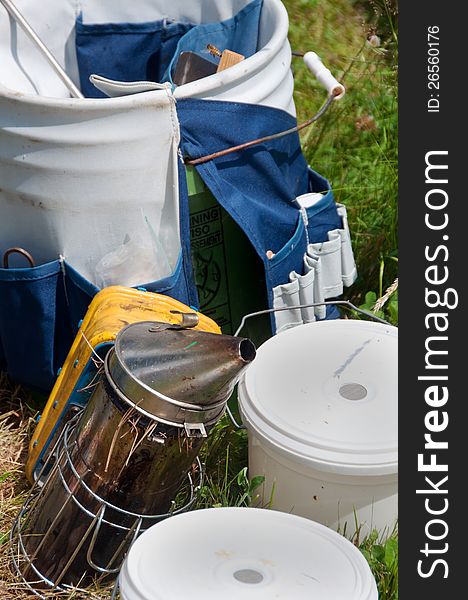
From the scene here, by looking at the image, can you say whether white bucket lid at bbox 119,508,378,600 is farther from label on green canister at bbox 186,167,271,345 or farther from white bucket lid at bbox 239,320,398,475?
label on green canister at bbox 186,167,271,345

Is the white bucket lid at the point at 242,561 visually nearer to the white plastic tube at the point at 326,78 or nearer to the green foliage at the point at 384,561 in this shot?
the green foliage at the point at 384,561

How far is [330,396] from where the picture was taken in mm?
1917

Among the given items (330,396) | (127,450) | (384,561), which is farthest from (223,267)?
(384,561)

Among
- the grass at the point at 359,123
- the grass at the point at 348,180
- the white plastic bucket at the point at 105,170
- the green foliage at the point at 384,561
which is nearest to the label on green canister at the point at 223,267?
the white plastic bucket at the point at 105,170

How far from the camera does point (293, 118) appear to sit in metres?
2.38

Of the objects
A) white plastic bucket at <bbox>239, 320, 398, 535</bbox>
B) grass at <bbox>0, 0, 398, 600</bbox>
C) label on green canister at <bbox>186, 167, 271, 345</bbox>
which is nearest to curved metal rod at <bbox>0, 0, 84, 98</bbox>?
label on green canister at <bbox>186, 167, 271, 345</bbox>

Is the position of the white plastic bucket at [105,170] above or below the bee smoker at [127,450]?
above

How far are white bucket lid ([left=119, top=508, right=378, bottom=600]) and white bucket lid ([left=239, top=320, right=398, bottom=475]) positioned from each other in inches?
6.7

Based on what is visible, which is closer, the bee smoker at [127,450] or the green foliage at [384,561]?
the bee smoker at [127,450]

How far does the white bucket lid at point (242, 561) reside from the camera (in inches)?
59.9

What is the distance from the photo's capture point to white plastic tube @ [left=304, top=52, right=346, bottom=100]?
230 centimetres

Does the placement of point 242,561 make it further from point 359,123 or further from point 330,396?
point 359,123

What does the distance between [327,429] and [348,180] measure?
52.2 inches

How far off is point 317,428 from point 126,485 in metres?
0.35
